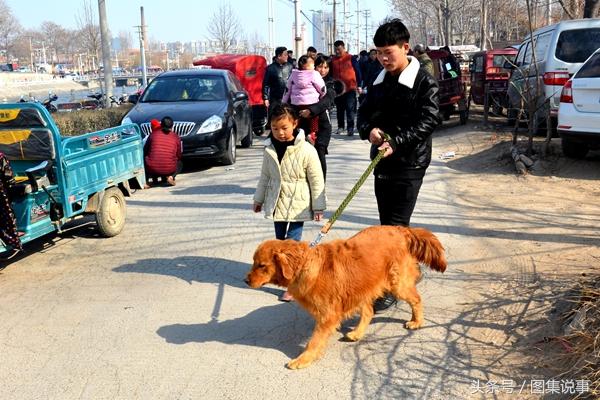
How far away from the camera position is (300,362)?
363cm

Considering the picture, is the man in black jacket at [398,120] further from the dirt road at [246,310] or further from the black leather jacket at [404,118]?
the dirt road at [246,310]

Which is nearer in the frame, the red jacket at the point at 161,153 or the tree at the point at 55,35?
the red jacket at the point at 161,153

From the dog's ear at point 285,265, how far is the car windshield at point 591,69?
6.80 meters

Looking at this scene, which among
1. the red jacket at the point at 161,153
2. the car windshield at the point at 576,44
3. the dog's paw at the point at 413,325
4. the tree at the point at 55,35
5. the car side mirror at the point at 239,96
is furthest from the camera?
the tree at the point at 55,35

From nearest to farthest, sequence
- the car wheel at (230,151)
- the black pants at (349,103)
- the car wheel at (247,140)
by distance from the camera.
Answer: the car wheel at (230,151), the car wheel at (247,140), the black pants at (349,103)

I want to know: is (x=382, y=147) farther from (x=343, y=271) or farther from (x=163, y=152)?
(x=163, y=152)

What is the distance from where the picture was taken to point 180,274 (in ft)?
17.5

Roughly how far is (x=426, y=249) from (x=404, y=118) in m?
0.92

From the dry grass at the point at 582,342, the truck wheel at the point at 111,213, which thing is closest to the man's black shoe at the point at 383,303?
the dry grass at the point at 582,342

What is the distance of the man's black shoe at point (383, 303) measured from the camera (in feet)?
14.4

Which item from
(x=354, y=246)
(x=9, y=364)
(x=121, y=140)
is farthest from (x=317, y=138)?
(x=9, y=364)

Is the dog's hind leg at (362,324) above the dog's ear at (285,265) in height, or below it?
below

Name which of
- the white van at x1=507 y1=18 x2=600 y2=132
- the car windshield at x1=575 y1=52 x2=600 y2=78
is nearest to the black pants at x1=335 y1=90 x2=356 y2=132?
the white van at x1=507 y1=18 x2=600 y2=132

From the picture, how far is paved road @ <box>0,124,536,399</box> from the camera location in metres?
3.46
